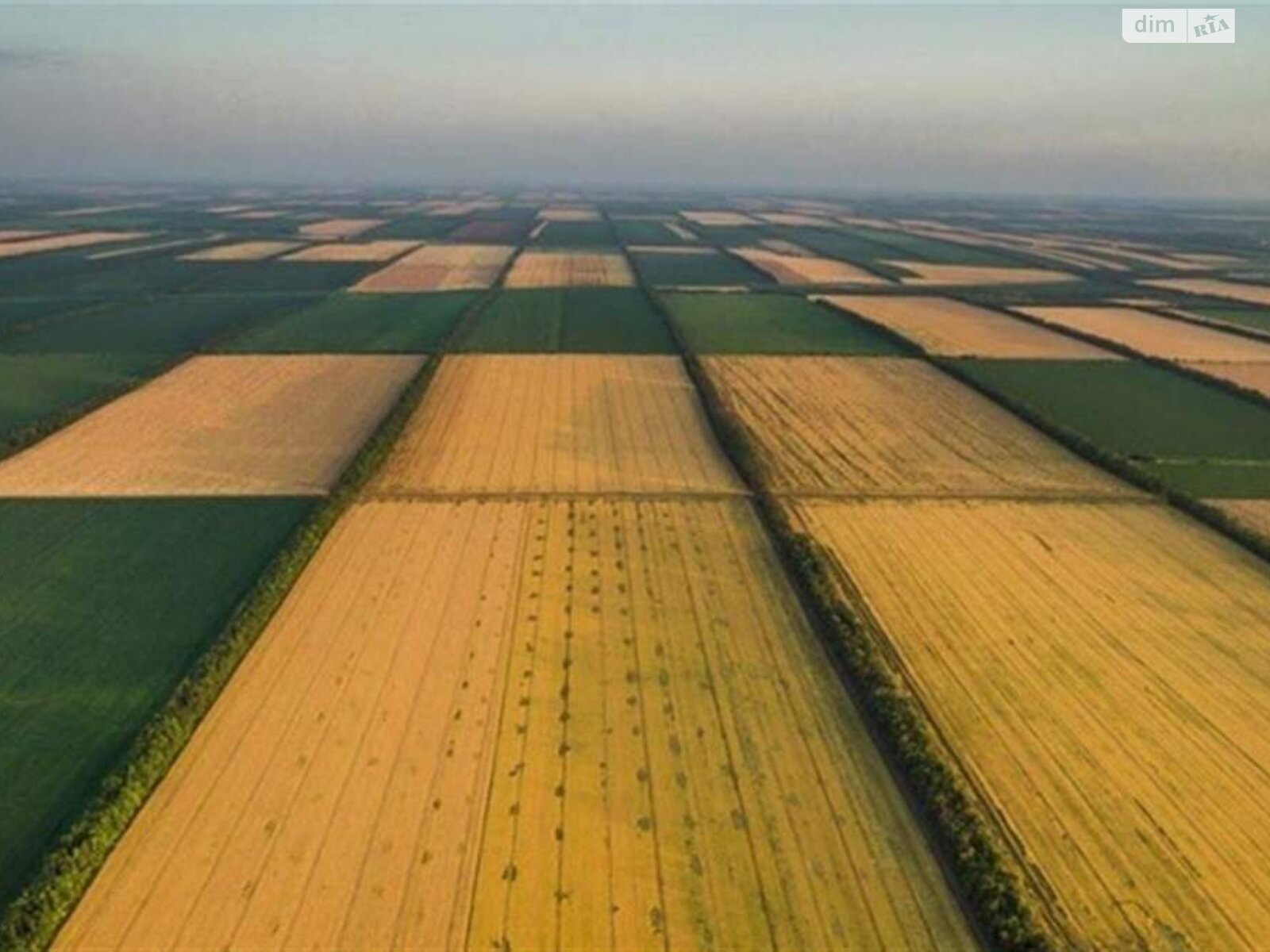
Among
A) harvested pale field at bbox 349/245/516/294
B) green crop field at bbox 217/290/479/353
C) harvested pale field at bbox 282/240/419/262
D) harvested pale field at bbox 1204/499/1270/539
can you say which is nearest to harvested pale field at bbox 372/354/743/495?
green crop field at bbox 217/290/479/353

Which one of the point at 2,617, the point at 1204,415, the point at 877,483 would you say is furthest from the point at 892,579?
the point at 1204,415

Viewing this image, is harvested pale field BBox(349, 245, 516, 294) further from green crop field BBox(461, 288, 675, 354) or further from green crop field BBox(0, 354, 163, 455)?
green crop field BBox(0, 354, 163, 455)

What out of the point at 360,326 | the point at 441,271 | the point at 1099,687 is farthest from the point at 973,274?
the point at 1099,687

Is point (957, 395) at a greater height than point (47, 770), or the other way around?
point (957, 395)

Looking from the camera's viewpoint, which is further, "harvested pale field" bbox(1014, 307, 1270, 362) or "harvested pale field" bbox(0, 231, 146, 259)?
"harvested pale field" bbox(0, 231, 146, 259)

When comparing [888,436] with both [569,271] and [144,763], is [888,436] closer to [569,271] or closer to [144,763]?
[144,763]

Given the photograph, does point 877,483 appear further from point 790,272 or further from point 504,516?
point 790,272
